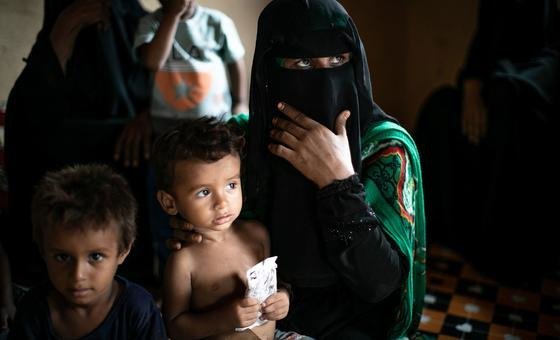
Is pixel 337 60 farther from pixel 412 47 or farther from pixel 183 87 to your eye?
pixel 412 47

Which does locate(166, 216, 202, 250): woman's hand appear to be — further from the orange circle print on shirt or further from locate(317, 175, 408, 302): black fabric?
the orange circle print on shirt

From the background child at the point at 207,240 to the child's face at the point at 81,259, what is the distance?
22 centimetres

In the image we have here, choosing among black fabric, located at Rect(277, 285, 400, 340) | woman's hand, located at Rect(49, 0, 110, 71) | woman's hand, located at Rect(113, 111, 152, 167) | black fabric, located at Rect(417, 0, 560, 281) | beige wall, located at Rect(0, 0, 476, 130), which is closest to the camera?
black fabric, located at Rect(277, 285, 400, 340)

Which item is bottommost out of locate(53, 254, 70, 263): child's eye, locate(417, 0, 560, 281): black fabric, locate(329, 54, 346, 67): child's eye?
locate(417, 0, 560, 281): black fabric

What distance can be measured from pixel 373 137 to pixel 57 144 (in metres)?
1.42

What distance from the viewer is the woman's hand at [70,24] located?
7.99 ft

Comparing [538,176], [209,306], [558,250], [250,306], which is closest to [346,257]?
[250,306]

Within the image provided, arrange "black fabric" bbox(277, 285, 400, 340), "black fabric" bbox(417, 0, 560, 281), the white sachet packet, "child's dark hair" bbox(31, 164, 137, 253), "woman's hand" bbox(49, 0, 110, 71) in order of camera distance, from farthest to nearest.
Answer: "black fabric" bbox(417, 0, 560, 281)
"woman's hand" bbox(49, 0, 110, 71)
"black fabric" bbox(277, 285, 400, 340)
the white sachet packet
"child's dark hair" bbox(31, 164, 137, 253)

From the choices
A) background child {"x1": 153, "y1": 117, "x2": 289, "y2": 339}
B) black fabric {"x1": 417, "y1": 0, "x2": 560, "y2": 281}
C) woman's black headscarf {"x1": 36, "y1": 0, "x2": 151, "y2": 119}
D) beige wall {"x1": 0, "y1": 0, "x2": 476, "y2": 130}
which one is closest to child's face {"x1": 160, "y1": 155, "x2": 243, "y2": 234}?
background child {"x1": 153, "y1": 117, "x2": 289, "y2": 339}

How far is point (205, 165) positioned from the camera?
1.69 meters

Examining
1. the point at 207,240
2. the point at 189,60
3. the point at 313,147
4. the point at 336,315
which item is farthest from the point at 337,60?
the point at 189,60

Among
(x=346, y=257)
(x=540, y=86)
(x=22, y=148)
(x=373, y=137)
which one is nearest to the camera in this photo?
(x=346, y=257)

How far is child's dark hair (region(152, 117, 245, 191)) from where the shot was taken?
169 centimetres

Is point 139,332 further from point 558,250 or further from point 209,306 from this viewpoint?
point 558,250
